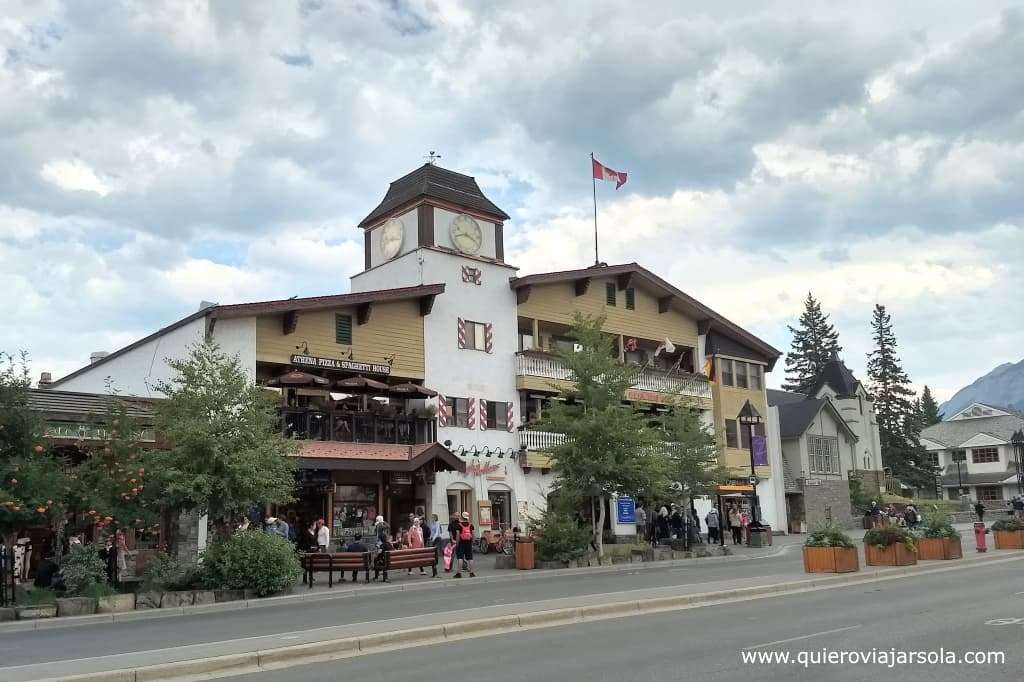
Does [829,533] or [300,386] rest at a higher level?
[300,386]

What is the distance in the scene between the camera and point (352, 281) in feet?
133

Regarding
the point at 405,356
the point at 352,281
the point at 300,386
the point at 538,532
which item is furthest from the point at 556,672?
the point at 352,281

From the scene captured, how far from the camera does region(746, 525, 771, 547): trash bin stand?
37781 mm

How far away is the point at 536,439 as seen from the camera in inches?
1511

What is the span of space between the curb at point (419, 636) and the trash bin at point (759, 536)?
18.8 metres

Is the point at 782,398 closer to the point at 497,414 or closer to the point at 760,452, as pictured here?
the point at 760,452

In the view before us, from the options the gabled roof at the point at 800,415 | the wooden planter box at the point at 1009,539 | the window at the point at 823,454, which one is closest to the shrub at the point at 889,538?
the wooden planter box at the point at 1009,539

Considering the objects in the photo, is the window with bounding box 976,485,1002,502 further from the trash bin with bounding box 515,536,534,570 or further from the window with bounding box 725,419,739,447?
the trash bin with bounding box 515,536,534,570

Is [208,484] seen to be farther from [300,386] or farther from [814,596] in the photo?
[814,596]

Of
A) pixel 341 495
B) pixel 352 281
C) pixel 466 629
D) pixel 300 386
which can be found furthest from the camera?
pixel 352 281

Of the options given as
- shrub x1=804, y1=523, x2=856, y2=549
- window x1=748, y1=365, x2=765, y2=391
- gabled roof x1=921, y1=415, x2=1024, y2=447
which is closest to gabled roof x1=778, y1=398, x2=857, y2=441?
window x1=748, y1=365, x2=765, y2=391

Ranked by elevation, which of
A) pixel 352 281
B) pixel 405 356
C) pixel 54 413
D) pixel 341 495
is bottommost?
pixel 341 495

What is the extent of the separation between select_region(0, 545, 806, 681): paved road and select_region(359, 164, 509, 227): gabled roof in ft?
→ 57.3

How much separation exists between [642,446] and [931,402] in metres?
101
